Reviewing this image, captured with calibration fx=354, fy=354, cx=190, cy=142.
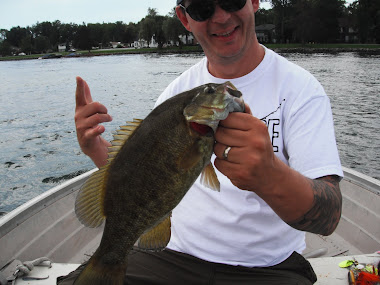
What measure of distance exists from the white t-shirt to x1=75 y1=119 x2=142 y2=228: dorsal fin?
85cm

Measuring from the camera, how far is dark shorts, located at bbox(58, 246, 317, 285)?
239 cm

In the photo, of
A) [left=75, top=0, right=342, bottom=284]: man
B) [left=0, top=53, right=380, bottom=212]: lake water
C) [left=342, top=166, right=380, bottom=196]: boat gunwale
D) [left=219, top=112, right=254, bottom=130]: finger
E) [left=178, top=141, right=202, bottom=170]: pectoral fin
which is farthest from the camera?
[left=0, top=53, right=380, bottom=212]: lake water

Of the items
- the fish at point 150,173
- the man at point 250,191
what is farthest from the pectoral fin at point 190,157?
the man at point 250,191

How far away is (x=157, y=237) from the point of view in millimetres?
1936

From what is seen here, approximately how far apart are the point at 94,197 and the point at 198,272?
3.41 ft

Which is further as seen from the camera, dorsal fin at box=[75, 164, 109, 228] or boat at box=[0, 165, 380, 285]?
boat at box=[0, 165, 380, 285]

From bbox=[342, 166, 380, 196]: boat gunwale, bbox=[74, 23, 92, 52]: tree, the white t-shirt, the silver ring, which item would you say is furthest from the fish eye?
bbox=[74, 23, 92, 52]: tree

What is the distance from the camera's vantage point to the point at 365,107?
17.5 metres

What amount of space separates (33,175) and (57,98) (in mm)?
13514

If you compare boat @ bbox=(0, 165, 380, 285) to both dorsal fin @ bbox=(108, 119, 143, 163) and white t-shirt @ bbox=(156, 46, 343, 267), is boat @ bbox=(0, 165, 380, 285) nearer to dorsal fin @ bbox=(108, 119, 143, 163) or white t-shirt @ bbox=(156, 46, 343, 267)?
white t-shirt @ bbox=(156, 46, 343, 267)

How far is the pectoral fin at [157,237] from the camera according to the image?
193 centimetres

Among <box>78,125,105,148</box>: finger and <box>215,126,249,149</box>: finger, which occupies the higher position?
<box>215,126,249,149</box>: finger

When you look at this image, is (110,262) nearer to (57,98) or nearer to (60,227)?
(60,227)

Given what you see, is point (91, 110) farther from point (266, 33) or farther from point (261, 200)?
point (266, 33)
